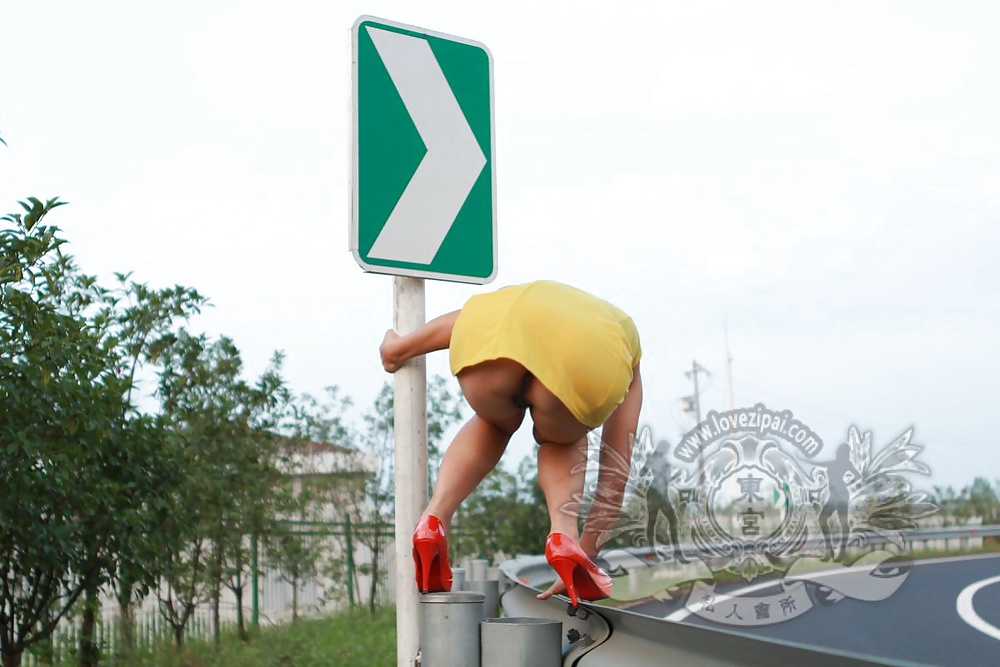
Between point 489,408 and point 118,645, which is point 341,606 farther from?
point 489,408

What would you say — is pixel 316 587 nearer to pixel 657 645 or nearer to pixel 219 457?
pixel 219 457

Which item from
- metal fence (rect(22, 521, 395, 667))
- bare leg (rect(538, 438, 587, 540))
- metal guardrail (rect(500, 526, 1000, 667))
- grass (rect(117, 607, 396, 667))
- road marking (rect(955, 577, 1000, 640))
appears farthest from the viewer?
metal fence (rect(22, 521, 395, 667))

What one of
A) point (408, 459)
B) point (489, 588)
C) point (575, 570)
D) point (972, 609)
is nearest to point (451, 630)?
Answer: point (575, 570)

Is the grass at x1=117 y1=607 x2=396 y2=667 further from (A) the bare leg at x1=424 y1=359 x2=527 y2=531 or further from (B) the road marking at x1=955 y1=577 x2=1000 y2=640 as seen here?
(A) the bare leg at x1=424 y1=359 x2=527 y2=531

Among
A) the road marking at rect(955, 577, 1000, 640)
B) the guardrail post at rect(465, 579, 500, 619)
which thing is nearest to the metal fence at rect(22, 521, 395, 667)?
the road marking at rect(955, 577, 1000, 640)

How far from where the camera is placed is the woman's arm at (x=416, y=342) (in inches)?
101

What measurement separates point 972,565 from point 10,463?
699cm

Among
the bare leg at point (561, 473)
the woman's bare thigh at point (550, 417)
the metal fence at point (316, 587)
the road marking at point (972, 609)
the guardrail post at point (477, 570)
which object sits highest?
the woman's bare thigh at point (550, 417)

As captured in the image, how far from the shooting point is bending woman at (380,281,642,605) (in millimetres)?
2209

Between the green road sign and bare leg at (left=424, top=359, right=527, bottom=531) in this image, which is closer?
bare leg at (left=424, top=359, right=527, bottom=531)

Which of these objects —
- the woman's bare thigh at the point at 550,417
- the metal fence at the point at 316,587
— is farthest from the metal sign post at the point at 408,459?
the metal fence at the point at 316,587

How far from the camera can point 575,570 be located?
2.31m

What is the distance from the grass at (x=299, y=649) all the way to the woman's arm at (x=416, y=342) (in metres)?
5.22

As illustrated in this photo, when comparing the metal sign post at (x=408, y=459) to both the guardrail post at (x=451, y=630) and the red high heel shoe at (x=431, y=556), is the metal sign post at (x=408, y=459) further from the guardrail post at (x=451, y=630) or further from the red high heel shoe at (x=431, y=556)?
the guardrail post at (x=451, y=630)
